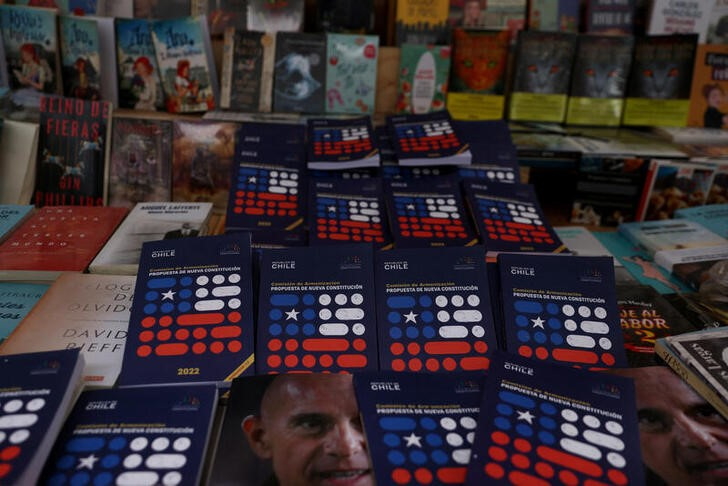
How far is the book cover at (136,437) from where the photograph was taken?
0.82m

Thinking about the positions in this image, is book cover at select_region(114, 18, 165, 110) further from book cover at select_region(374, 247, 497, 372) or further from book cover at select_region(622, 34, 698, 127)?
book cover at select_region(622, 34, 698, 127)

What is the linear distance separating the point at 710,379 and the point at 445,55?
5.40 feet

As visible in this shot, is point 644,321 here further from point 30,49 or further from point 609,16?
point 30,49

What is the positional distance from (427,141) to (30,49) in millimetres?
1575

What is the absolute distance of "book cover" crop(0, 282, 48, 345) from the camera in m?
1.23

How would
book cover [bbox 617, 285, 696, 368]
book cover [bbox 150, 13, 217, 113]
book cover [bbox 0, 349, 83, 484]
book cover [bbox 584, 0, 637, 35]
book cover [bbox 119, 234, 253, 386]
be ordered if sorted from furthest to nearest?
book cover [bbox 584, 0, 637, 35] → book cover [bbox 150, 13, 217, 113] → book cover [bbox 617, 285, 696, 368] → book cover [bbox 119, 234, 253, 386] → book cover [bbox 0, 349, 83, 484]

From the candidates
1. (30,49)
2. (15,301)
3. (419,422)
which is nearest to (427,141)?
(419,422)

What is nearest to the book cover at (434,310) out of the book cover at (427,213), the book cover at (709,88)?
the book cover at (427,213)

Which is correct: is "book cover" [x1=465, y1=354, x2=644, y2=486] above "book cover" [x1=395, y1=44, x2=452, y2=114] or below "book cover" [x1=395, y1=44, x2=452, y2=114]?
below

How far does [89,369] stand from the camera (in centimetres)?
105

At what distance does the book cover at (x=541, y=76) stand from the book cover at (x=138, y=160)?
1.44m

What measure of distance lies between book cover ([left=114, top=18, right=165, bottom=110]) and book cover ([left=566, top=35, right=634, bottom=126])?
174cm

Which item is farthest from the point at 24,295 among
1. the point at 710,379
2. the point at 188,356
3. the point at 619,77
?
the point at 619,77

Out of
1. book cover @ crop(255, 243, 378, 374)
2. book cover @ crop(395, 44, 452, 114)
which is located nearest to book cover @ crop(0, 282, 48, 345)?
book cover @ crop(255, 243, 378, 374)
